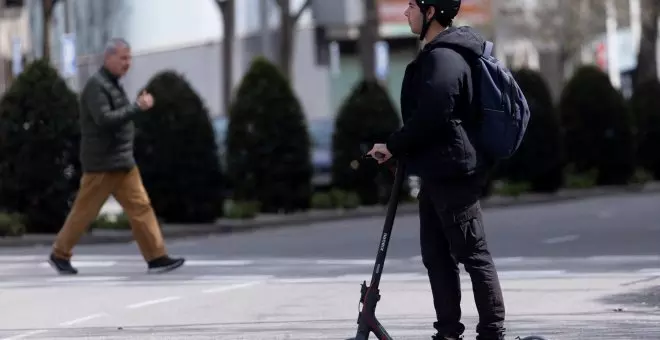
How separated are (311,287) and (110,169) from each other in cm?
220

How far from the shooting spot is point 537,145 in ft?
89.6

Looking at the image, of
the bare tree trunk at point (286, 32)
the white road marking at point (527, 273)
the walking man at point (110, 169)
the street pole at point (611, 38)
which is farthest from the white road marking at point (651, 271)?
the street pole at point (611, 38)

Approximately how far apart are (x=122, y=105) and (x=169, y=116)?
668 cm

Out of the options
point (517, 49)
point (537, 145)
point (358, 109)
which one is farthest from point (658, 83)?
point (517, 49)

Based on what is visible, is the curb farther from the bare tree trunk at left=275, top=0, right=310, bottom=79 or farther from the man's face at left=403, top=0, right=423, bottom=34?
the man's face at left=403, top=0, right=423, bottom=34

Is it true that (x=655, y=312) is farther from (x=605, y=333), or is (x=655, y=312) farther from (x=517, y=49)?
(x=517, y=49)

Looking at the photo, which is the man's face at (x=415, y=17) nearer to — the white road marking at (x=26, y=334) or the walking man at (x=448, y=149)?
the walking man at (x=448, y=149)

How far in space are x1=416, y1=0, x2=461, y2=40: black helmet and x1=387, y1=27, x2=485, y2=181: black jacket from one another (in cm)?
8

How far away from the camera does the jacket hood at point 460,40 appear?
7965mm

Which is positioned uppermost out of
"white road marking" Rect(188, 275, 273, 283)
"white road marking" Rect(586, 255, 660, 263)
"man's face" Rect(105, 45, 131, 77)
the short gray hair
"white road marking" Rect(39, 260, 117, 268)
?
the short gray hair

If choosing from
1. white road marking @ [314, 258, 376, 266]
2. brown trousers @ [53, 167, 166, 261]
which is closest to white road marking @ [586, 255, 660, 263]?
white road marking @ [314, 258, 376, 266]

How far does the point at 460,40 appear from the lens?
26.2 ft

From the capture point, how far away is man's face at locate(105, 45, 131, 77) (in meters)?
14.5

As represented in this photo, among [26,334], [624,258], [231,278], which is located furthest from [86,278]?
[624,258]
